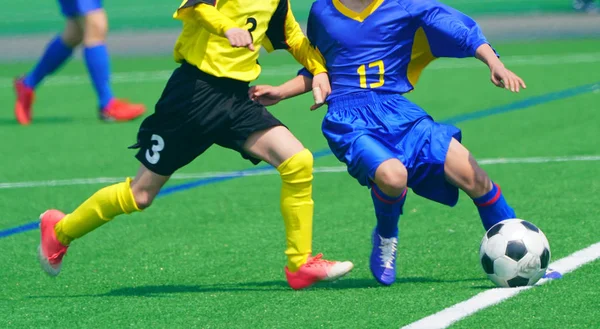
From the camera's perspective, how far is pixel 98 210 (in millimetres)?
5332

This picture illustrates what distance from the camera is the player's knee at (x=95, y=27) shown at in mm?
10648

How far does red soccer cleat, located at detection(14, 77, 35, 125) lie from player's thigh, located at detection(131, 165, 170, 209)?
6.54m

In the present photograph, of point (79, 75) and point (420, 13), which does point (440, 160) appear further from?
point (79, 75)

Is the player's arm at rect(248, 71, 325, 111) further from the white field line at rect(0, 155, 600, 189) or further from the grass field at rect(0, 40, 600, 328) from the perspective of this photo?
the white field line at rect(0, 155, 600, 189)

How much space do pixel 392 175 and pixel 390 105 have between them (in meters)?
0.41

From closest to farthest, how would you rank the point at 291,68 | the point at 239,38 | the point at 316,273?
1. the point at 239,38
2. the point at 316,273
3. the point at 291,68

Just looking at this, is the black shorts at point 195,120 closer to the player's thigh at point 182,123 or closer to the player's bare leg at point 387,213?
the player's thigh at point 182,123

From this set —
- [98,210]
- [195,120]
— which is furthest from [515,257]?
[98,210]

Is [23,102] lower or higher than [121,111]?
lower

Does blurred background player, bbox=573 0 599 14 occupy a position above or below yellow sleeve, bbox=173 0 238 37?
below

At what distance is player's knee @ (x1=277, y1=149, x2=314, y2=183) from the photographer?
5.05 meters

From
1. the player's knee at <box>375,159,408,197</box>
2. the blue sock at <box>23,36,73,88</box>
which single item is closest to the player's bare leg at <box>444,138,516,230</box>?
the player's knee at <box>375,159,408,197</box>

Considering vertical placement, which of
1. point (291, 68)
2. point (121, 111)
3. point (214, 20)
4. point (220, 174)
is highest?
point (214, 20)

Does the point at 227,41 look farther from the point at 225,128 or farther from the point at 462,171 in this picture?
the point at 462,171
